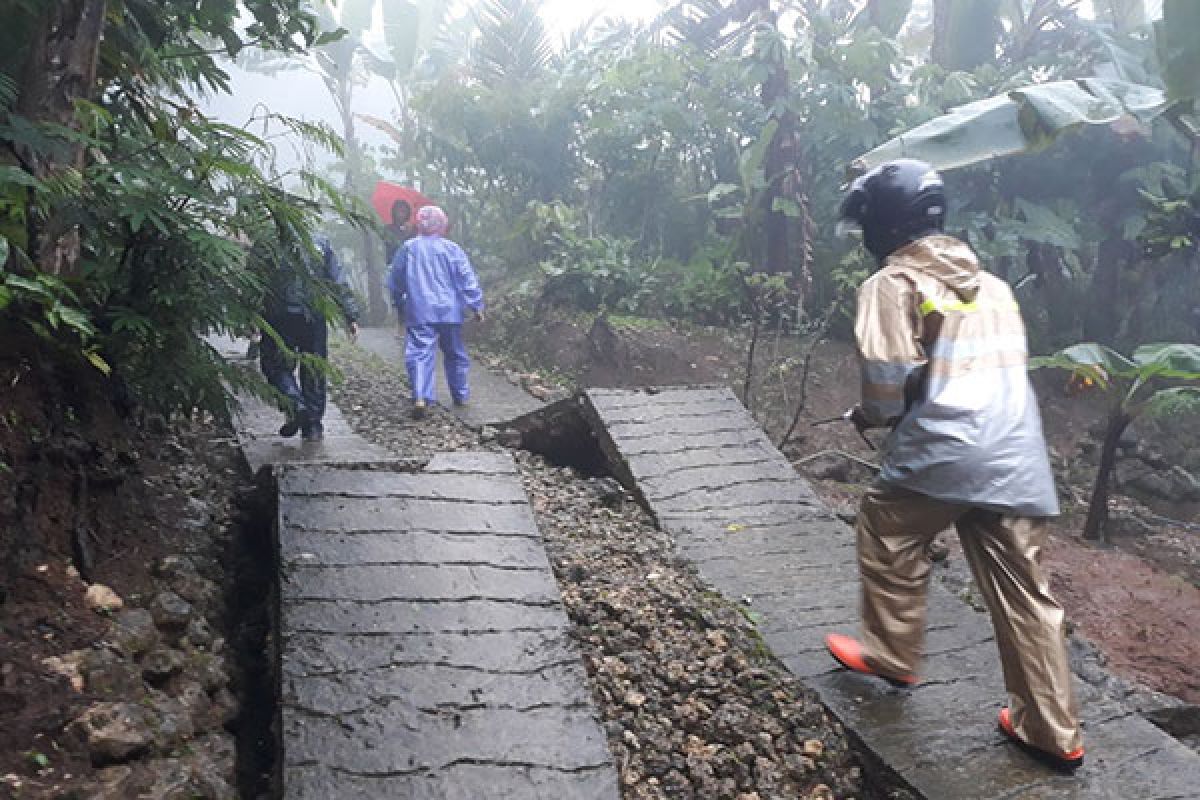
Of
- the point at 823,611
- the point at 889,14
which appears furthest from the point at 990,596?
the point at 889,14

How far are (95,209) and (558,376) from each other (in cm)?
736

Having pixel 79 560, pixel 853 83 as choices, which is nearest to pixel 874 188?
pixel 79 560

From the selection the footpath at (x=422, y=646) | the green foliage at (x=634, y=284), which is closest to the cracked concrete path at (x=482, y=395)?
the green foliage at (x=634, y=284)

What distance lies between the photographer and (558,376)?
9906mm

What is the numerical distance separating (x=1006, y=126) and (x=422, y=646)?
596cm

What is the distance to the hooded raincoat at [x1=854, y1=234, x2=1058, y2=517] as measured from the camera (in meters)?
2.70

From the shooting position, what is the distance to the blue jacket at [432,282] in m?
7.08

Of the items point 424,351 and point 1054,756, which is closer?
point 1054,756

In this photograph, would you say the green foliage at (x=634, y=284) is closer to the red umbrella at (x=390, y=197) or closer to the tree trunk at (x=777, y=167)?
the tree trunk at (x=777, y=167)

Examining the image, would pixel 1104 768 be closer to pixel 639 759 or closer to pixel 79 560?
pixel 639 759

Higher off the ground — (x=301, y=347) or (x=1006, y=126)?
(x=1006, y=126)

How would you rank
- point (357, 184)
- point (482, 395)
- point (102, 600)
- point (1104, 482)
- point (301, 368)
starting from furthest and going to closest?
1. point (357, 184)
2. point (482, 395)
3. point (1104, 482)
4. point (301, 368)
5. point (102, 600)

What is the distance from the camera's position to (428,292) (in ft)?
23.2

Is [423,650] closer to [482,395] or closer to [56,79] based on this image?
[56,79]
